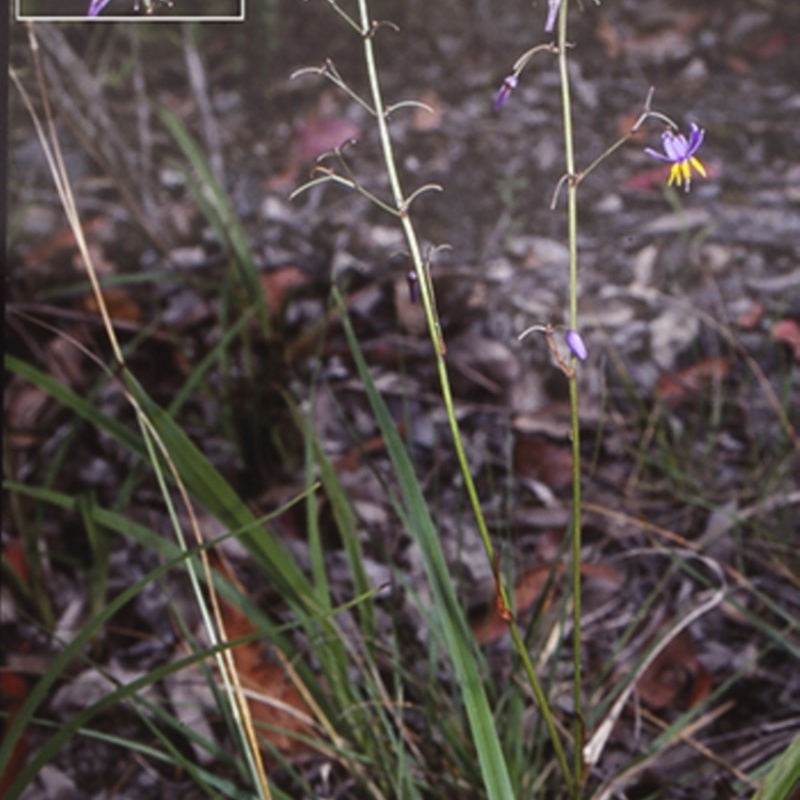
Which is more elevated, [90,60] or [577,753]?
[90,60]

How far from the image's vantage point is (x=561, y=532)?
0.88 meters

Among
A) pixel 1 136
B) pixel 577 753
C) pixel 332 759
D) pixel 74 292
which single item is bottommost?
pixel 332 759

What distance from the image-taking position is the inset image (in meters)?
0.76

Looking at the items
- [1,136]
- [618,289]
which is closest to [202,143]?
[1,136]

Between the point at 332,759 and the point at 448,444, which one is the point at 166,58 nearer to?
the point at 448,444

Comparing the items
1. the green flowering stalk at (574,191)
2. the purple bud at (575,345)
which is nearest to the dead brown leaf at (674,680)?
the green flowering stalk at (574,191)

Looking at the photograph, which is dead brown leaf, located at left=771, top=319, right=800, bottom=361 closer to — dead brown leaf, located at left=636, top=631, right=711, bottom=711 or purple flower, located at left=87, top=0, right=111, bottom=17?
dead brown leaf, located at left=636, top=631, right=711, bottom=711

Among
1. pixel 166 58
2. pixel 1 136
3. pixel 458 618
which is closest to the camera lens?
pixel 458 618

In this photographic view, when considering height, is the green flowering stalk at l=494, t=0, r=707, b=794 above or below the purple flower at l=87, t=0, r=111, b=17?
below

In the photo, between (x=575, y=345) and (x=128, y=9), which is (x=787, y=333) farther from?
(x=128, y=9)

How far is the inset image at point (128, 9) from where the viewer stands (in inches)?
29.9

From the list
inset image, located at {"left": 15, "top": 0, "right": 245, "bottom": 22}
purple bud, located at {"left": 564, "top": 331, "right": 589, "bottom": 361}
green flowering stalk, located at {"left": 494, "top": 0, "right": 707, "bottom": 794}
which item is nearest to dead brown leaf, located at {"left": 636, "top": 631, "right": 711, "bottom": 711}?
green flowering stalk, located at {"left": 494, "top": 0, "right": 707, "bottom": 794}

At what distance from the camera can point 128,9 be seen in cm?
80

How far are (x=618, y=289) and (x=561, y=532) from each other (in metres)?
0.21
